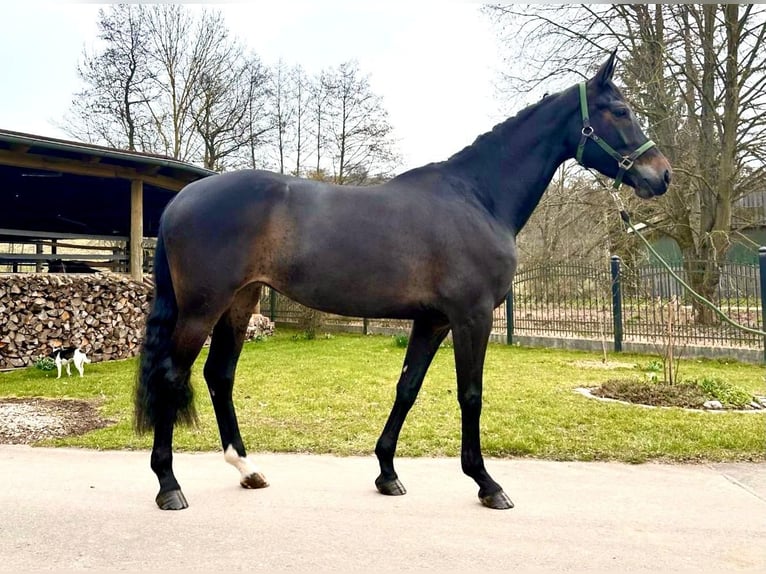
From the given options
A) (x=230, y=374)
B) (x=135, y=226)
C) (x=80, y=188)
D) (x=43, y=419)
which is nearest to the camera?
(x=230, y=374)

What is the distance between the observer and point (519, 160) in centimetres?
290

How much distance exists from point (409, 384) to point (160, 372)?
129 cm

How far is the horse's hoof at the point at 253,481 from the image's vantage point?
290 centimetres

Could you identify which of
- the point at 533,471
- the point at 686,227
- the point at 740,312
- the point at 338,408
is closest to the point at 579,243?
the point at 686,227

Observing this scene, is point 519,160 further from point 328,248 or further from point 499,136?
point 328,248

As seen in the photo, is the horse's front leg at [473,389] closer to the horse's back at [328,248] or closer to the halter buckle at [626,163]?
the horse's back at [328,248]

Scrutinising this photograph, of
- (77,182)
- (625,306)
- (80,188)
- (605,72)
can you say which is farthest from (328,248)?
(80,188)

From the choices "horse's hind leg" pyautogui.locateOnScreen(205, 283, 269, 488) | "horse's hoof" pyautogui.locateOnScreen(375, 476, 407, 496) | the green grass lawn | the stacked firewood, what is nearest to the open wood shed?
the stacked firewood

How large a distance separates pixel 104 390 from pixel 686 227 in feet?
43.0

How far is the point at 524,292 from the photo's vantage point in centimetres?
1139

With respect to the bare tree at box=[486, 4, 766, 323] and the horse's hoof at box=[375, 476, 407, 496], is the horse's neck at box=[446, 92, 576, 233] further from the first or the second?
the bare tree at box=[486, 4, 766, 323]

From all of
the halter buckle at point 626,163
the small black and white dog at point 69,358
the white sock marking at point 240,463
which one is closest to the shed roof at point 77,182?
the small black and white dog at point 69,358

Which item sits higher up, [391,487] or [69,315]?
[69,315]

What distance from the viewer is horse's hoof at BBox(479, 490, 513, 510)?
101 inches
